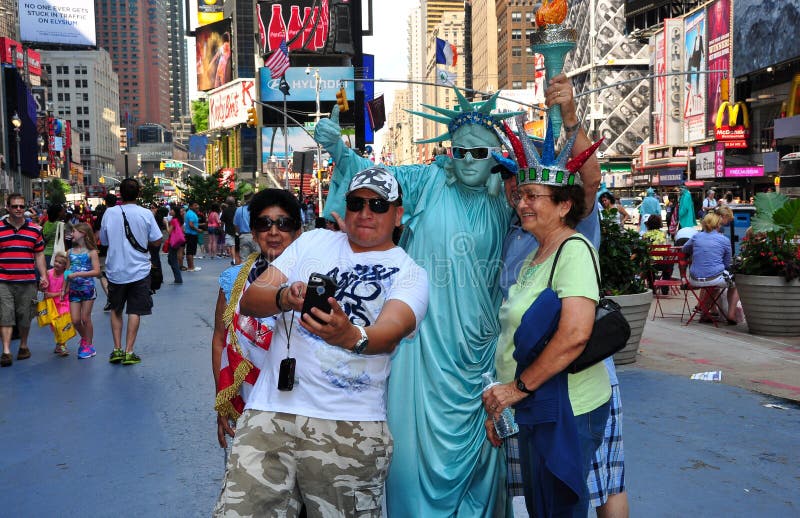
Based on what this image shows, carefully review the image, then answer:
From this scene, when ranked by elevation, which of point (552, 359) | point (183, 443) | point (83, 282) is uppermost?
point (552, 359)

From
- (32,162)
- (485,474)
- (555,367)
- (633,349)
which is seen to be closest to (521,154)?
(555,367)

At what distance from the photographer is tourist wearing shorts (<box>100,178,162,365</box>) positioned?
29.4 feet

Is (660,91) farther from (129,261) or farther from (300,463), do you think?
(300,463)

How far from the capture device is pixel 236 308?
12.0 feet

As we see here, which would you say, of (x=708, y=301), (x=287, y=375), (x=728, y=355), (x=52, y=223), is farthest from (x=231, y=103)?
(x=287, y=375)

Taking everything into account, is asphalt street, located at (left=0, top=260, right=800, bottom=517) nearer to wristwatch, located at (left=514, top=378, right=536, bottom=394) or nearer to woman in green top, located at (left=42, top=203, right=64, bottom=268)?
wristwatch, located at (left=514, top=378, right=536, bottom=394)

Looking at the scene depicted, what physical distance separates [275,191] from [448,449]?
4.74ft

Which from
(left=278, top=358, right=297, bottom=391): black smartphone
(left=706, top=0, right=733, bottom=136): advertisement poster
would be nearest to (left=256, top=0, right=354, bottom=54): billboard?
(left=706, top=0, right=733, bottom=136): advertisement poster

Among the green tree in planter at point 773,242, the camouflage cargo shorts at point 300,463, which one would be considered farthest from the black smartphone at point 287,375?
the green tree in planter at point 773,242

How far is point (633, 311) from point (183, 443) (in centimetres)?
456

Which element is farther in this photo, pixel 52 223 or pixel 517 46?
pixel 517 46

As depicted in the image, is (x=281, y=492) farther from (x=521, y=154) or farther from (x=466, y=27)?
(x=466, y=27)

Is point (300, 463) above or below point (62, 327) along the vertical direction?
above

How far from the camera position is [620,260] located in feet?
27.3
